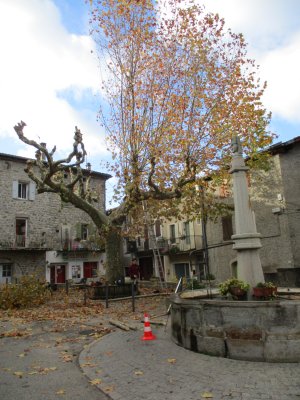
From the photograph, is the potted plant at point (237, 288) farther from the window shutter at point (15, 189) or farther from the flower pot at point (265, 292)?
the window shutter at point (15, 189)

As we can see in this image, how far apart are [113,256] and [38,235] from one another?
16.8 meters

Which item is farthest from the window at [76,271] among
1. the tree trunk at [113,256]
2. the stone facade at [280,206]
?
the stone facade at [280,206]

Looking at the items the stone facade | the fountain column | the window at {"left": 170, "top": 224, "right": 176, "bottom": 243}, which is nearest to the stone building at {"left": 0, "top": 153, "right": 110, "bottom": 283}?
the window at {"left": 170, "top": 224, "right": 176, "bottom": 243}

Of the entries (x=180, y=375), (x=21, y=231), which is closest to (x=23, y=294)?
(x=180, y=375)

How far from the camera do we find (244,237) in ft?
24.9

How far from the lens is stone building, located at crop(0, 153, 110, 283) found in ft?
98.1

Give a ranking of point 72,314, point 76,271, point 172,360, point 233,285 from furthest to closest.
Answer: point 76,271 → point 72,314 → point 233,285 → point 172,360

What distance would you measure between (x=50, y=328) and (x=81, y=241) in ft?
81.1

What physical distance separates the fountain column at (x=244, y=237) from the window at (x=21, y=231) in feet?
85.7

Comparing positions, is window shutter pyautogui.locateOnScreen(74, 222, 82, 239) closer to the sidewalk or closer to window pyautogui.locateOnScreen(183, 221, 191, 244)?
window pyautogui.locateOnScreen(183, 221, 191, 244)

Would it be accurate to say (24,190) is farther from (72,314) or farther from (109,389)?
(109,389)

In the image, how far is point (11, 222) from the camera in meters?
30.1

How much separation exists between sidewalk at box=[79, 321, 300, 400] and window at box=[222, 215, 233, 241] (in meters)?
18.2

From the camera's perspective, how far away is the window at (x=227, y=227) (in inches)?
961
